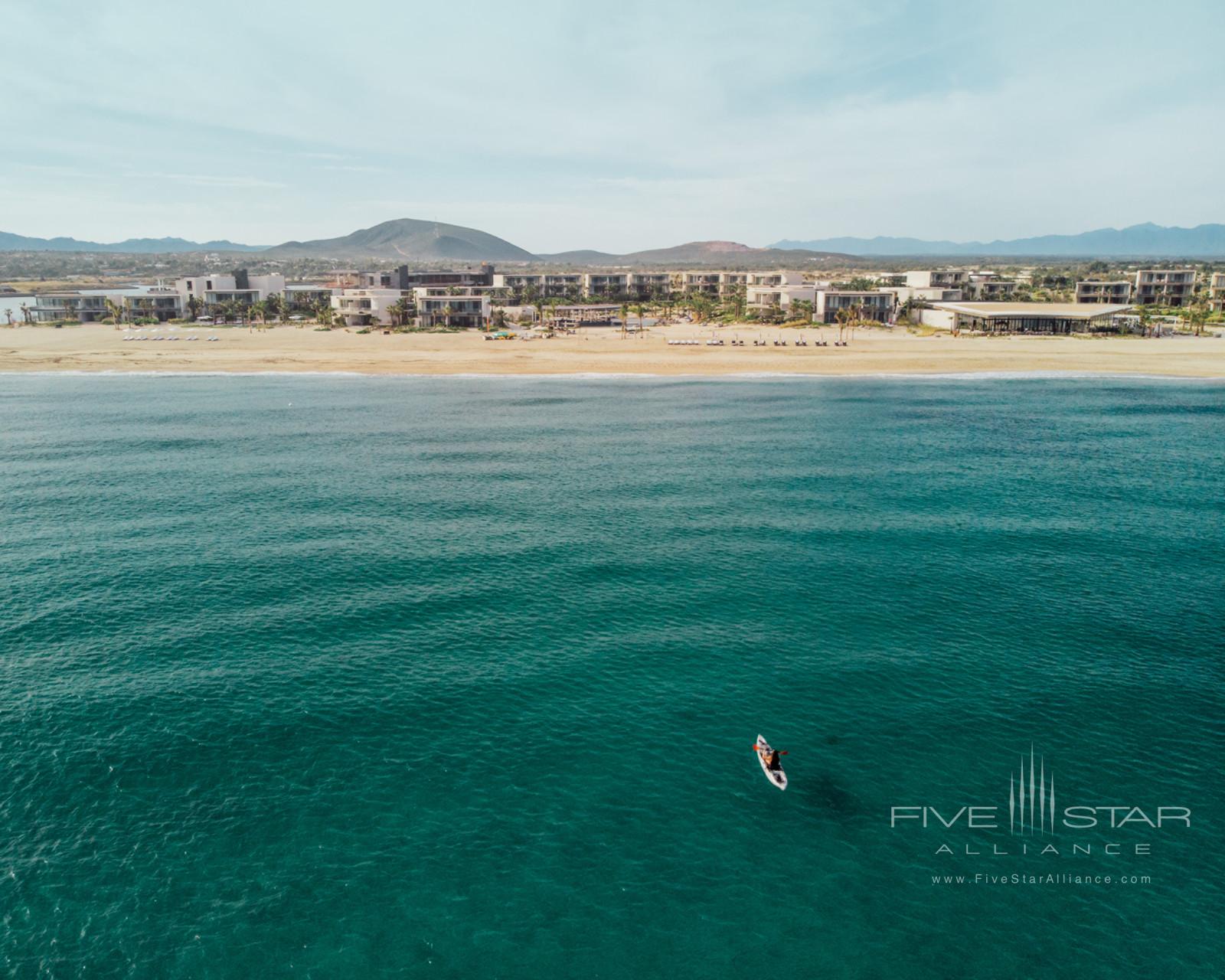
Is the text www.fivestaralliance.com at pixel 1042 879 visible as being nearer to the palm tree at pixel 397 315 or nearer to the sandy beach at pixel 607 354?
the sandy beach at pixel 607 354

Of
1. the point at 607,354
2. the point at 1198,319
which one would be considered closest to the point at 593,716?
the point at 607,354

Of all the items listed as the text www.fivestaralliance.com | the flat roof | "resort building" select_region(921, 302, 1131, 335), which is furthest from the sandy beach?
the text www.fivestaralliance.com

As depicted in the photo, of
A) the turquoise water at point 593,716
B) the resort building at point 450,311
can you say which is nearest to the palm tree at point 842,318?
the resort building at point 450,311

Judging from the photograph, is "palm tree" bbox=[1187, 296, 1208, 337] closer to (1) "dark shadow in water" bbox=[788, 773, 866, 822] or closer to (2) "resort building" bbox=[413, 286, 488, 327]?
(2) "resort building" bbox=[413, 286, 488, 327]

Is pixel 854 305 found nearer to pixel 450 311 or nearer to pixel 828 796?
pixel 450 311

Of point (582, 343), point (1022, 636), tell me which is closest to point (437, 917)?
point (1022, 636)

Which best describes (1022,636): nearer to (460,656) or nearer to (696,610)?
(696,610)
